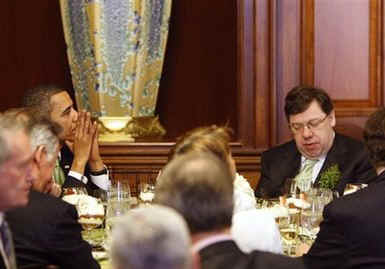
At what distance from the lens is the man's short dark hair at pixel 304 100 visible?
4340 millimetres

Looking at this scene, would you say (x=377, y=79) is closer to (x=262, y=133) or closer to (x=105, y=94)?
(x=262, y=133)

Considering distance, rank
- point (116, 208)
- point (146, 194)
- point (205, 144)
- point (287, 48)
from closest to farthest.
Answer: point (205, 144) < point (116, 208) < point (146, 194) < point (287, 48)

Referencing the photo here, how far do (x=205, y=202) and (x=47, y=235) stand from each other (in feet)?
3.13

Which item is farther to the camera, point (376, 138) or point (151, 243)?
point (376, 138)

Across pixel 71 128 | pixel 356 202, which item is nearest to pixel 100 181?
pixel 71 128

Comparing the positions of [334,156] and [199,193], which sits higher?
[199,193]

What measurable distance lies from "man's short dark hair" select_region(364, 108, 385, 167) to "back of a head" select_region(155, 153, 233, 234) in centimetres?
110

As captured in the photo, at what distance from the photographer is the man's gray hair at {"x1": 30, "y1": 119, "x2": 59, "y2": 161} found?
291 centimetres

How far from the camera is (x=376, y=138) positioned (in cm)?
284

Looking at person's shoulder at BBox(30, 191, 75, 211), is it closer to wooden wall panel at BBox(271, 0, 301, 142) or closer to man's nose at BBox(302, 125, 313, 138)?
man's nose at BBox(302, 125, 313, 138)

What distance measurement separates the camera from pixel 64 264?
2713 millimetres

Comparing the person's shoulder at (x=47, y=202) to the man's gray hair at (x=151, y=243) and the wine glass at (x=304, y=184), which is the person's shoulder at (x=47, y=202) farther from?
the wine glass at (x=304, y=184)

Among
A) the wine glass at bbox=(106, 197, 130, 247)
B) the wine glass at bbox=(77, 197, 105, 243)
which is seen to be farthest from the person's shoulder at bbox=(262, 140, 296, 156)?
the wine glass at bbox=(77, 197, 105, 243)

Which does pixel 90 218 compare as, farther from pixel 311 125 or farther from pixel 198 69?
pixel 198 69
